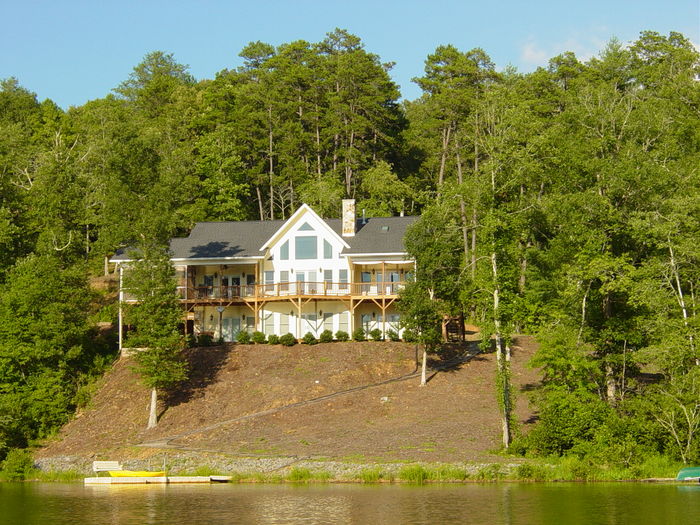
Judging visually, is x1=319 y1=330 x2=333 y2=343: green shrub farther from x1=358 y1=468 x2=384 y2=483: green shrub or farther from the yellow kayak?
x1=358 y1=468 x2=384 y2=483: green shrub

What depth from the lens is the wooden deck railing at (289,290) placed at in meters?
60.2

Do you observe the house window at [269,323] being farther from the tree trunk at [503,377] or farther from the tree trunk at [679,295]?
the tree trunk at [679,295]

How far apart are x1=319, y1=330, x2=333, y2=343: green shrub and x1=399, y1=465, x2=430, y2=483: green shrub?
18.9 m

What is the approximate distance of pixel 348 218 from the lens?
64.0 meters

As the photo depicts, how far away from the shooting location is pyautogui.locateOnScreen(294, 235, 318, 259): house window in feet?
207

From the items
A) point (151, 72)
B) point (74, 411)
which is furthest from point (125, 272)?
point (151, 72)

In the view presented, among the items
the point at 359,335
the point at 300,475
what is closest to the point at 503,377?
the point at 300,475

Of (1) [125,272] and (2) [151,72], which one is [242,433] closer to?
(1) [125,272]

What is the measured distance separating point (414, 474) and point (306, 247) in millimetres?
24858

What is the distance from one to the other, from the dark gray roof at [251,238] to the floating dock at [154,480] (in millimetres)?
20758

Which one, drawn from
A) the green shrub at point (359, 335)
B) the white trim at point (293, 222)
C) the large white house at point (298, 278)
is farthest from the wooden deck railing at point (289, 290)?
the white trim at point (293, 222)

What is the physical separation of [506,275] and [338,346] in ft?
52.6

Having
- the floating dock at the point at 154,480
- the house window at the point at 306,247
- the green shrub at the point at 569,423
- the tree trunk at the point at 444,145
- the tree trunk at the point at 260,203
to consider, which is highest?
the tree trunk at the point at 444,145

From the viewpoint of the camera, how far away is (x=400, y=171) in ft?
283
